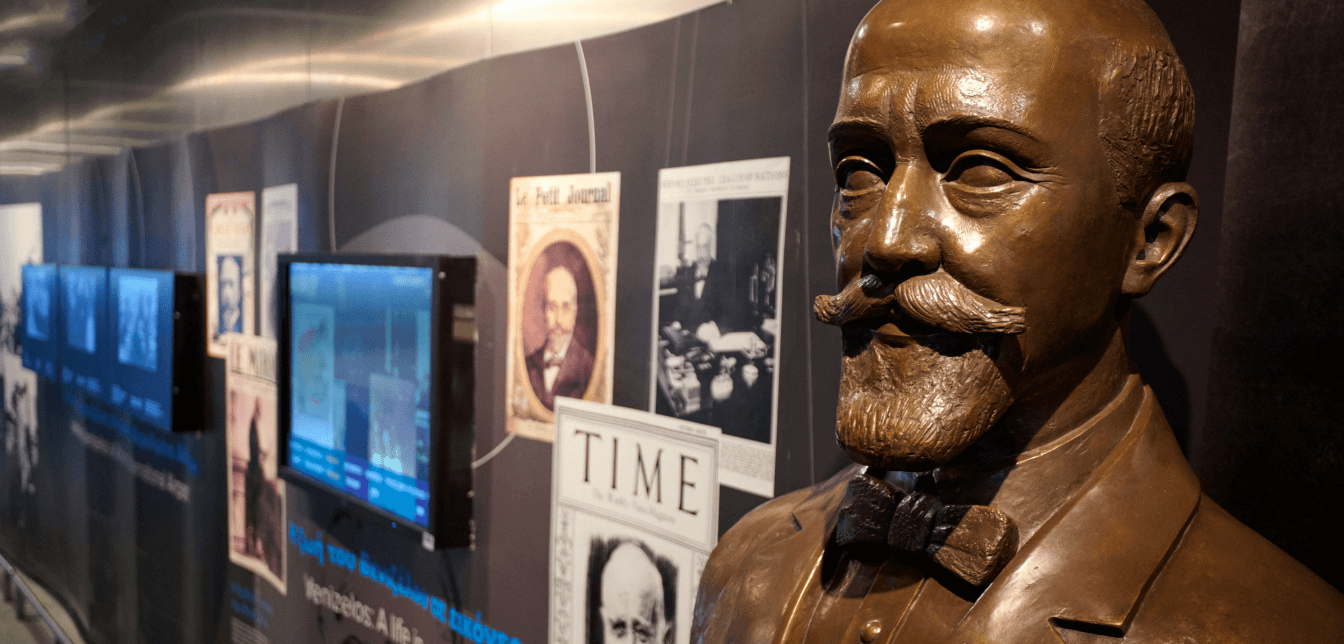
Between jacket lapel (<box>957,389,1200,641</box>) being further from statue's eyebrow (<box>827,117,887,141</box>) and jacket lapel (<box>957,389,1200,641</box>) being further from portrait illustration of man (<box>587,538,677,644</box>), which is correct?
portrait illustration of man (<box>587,538,677,644</box>)

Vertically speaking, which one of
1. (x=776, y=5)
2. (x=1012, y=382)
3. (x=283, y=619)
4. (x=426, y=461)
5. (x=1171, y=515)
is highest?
(x=776, y=5)

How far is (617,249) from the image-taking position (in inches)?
99.3

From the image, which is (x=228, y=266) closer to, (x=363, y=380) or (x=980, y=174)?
(x=363, y=380)

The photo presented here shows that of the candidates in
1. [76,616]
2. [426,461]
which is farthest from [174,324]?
[76,616]

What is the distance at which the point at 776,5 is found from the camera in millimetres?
2096

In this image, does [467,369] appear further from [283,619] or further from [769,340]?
[283,619]

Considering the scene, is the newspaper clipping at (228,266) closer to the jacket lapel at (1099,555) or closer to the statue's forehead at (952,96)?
the statue's forehead at (952,96)

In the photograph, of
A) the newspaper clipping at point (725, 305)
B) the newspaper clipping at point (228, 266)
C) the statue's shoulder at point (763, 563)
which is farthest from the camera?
the newspaper clipping at point (228, 266)

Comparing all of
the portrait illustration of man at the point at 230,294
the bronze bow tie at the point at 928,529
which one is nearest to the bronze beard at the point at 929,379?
the bronze bow tie at the point at 928,529

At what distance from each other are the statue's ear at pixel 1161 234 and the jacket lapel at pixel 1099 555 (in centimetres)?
18

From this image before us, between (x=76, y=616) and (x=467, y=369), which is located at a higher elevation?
(x=467, y=369)

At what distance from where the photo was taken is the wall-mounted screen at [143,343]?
188 inches

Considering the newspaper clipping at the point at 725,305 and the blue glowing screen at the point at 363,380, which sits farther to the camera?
the blue glowing screen at the point at 363,380

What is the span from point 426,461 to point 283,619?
5.31 ft
